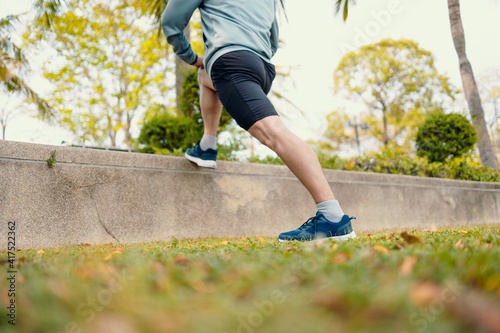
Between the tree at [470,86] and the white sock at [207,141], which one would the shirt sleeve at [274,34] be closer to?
the white sock at [207,141]

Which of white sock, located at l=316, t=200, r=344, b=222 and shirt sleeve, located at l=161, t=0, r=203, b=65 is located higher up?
shirt sleeve, located at l=161, t=0, r=203, b=65

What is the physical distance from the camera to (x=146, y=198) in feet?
11.0

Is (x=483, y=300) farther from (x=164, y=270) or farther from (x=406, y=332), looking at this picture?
(x=164, y=270)

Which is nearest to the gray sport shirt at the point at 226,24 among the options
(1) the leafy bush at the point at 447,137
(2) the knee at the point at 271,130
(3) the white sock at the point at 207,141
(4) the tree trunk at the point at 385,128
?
(2) the knee at the point at 271,130

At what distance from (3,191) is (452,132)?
8382mm

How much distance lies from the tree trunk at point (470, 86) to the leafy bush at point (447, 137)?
1.78 meters

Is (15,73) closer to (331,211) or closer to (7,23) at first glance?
(7,23)

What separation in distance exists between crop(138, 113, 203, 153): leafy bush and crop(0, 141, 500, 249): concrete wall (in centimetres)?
217

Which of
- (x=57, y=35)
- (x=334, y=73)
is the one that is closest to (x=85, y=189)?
(x=57, y=35)

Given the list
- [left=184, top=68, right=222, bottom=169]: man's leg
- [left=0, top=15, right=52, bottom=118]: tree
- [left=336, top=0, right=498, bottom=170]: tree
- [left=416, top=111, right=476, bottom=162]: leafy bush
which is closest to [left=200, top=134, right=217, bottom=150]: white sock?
[left=184, top=68, right=222, bottom=169]: man's leg

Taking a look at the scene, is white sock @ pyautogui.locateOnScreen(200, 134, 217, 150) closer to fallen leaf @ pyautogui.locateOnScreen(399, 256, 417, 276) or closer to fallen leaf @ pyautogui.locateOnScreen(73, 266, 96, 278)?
fallen leaf @ pyautogui.locateOnScreen(73, 266, 96, 278)

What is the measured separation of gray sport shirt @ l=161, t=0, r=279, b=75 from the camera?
2.61 meters

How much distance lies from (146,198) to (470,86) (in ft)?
33.5

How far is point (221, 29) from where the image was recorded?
8.61ft
